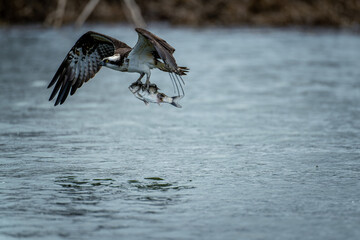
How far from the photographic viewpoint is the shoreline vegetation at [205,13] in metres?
27.4

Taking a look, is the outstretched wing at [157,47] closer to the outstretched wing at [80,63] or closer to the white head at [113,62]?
the white head at [113,62]

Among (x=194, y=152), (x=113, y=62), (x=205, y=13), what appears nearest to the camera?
(x=113, y=62)

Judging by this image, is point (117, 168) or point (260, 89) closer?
point (117, 168)

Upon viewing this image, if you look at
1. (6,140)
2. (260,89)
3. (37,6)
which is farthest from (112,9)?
(6,140)

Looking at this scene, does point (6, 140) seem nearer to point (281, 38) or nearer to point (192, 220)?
point (192, 220)

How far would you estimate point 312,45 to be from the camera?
20.9 metres

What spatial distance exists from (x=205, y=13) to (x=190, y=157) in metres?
20.7

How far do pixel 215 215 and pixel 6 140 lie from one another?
383 cm

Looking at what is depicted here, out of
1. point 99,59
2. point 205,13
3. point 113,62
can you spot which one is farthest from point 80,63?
point 205,13

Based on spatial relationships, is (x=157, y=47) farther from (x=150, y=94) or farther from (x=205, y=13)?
(x=205, y=13)

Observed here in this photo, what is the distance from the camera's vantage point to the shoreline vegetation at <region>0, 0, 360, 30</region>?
27.4 metres

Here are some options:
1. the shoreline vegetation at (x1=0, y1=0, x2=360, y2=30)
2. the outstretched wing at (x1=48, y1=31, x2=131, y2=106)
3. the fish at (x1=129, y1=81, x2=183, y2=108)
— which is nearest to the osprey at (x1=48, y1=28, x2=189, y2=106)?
the outstretched wing at (x1=48, y1=31, x2=131, y2=106)

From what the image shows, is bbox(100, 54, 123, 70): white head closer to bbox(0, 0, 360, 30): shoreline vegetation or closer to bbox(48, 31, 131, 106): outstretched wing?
bbox(48, 31, 131, 106): outstretched wing

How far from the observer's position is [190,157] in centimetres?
820
